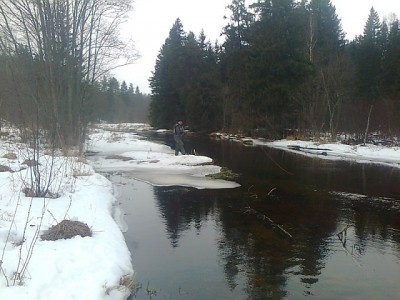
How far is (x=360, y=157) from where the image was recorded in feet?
84.6

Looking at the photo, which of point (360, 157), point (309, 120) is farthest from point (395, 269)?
point (309, 120)

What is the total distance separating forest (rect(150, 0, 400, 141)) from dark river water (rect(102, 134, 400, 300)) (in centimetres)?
1875

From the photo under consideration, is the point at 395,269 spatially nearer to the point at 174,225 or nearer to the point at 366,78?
the point at 174,225

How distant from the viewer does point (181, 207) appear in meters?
11.8

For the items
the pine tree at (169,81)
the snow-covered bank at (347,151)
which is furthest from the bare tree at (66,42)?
the pine tree at (169,81)

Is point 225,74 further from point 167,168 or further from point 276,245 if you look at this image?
point 276,245

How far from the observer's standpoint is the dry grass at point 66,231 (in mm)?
6543

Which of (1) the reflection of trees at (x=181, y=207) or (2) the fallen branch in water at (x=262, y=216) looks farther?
(1) the reflection of trees at (x=181, y=207)

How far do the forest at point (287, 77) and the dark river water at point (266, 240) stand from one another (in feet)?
61.5

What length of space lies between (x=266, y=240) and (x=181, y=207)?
366cm

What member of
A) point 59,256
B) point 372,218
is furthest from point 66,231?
point 372,218

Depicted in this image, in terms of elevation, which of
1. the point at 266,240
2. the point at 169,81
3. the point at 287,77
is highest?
the point at 169,81

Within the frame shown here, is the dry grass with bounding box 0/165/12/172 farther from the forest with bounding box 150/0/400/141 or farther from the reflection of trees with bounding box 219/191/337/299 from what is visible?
the forest with bounding box 150/0/400/141

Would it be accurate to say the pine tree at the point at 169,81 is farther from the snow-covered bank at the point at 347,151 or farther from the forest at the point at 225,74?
the snow-covered bank at the point at 347,151
